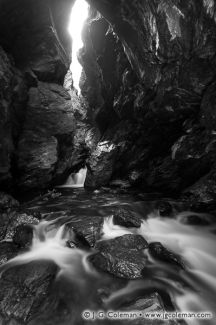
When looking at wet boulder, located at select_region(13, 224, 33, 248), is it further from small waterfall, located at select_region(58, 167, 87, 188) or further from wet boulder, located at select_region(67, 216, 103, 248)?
small waterfall, located at select_region(58, 167, 87, 188)

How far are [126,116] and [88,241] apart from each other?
8229mm

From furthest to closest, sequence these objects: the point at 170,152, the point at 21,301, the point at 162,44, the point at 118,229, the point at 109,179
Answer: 1. the point at 109,179
2. the point at 170,152
3. the point at 162,44
4. the point at 118,229
5. the point at 21,301

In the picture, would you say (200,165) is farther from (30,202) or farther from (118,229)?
(30,202)

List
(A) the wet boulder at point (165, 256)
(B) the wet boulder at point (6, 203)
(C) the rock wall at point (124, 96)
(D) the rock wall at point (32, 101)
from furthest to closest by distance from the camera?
(D) the rock wall at point (32, 101)
(B) the wet boulder at point (6, 203)
(C) the rock wall at point (124, 96)
(A) the wet boulder at point (165, 256)

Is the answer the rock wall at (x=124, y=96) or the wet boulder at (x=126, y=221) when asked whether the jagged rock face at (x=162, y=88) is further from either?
the wet boulder at (x=126, y=221)

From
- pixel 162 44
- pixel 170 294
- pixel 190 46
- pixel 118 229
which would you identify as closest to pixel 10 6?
pixel 162 44

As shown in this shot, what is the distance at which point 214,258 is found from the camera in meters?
5.49

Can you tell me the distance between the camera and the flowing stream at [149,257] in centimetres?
424

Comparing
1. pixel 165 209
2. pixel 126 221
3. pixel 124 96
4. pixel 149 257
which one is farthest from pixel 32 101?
pixel 149 257

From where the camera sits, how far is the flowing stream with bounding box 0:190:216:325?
4242 millimetres

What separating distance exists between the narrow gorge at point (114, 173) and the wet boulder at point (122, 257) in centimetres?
2

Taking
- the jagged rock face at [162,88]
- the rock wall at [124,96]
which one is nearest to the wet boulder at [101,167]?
the rock wall at [124,96]

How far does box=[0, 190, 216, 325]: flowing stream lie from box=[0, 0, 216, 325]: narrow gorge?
3 cm

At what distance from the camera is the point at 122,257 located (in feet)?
15.6
